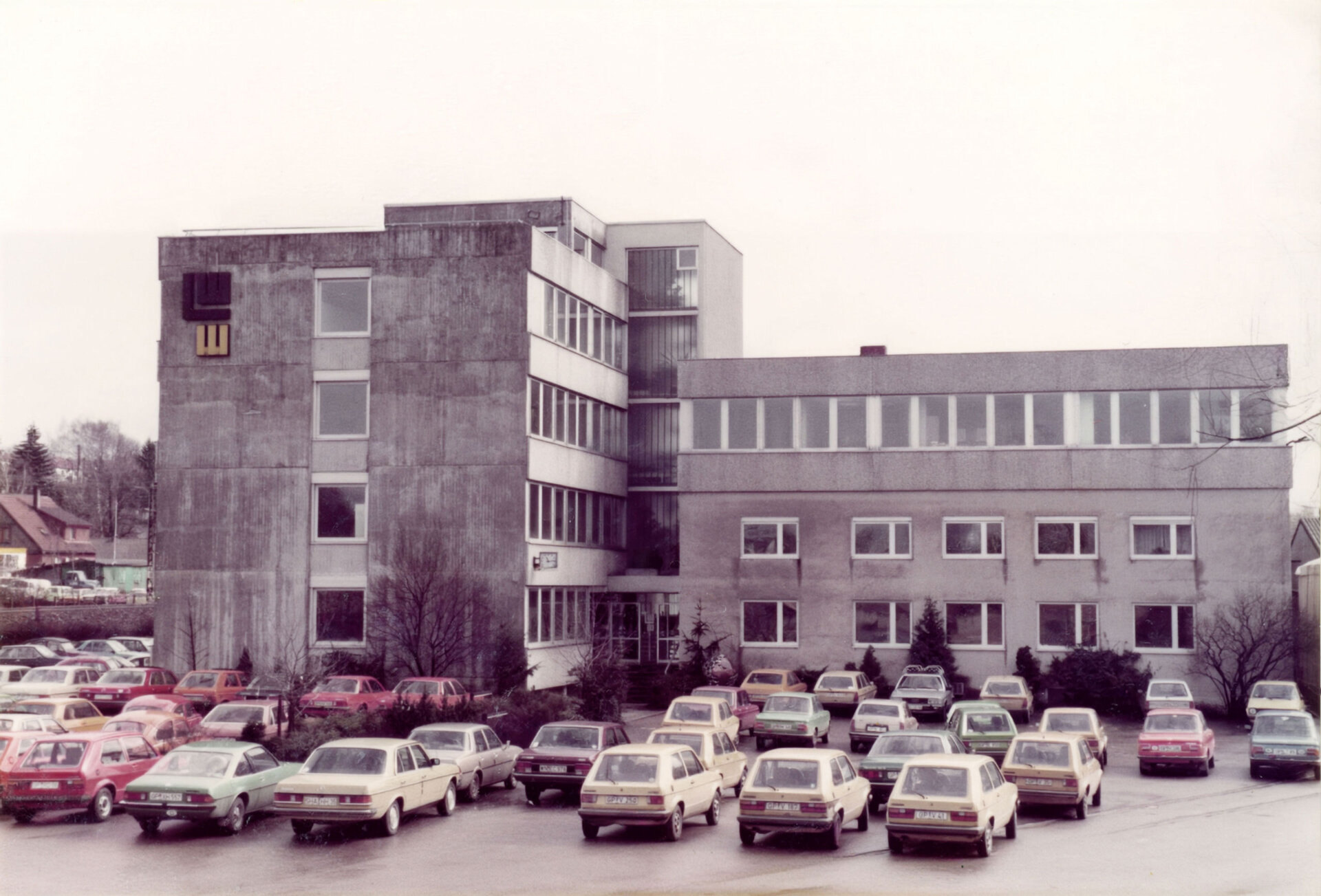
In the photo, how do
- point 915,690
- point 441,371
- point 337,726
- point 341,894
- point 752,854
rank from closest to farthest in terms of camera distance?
point 341,894, point 752,854, point 337,726, point 915,690, point 441,371

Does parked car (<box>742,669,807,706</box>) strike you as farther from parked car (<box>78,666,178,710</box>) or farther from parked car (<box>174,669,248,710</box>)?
parked car (<box>78,666,178,710</box>)

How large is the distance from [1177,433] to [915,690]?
13312 millimetres

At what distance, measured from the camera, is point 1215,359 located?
42.8 metres

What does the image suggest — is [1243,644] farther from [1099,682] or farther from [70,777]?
[70,777]

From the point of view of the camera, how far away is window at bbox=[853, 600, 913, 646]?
44.5 meters

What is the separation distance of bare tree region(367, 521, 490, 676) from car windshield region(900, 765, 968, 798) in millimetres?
23437

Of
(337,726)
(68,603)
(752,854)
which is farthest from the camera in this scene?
(68,603)

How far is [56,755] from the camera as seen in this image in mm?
21922

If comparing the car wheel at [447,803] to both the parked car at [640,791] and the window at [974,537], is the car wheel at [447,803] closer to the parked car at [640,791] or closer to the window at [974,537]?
the parked car at [640,791]

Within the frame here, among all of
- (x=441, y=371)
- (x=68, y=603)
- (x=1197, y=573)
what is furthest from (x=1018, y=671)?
(x=68, y=603)

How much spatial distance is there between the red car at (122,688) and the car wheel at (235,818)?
1779cm

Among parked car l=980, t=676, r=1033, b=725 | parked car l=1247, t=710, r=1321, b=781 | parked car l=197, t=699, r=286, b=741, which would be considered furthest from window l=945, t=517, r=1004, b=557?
parked car l=197, t=699, r=286, b=741

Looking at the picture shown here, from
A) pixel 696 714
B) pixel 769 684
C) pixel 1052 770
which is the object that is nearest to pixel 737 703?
pixel 769 684

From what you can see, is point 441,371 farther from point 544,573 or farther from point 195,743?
point 195,743
